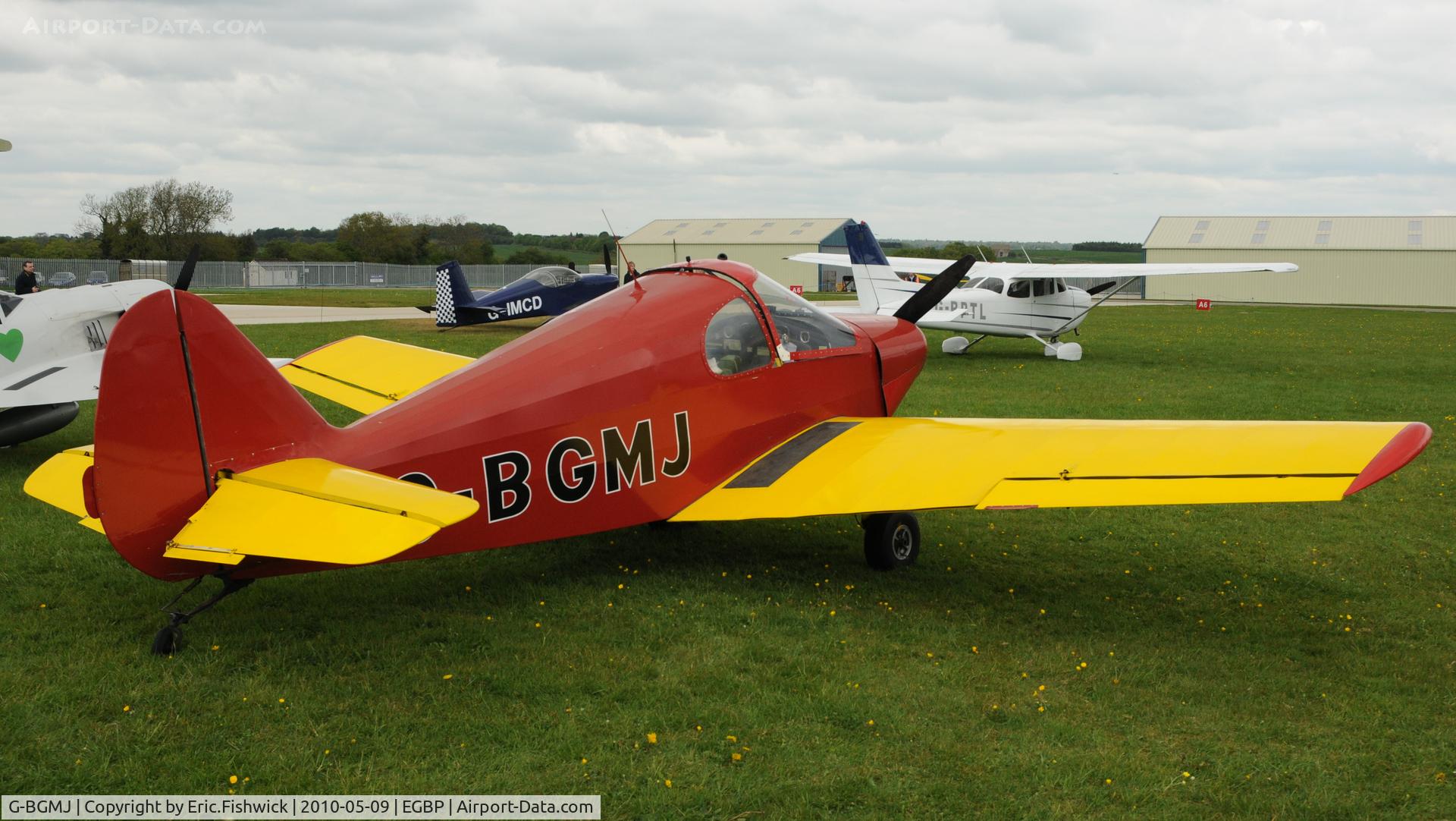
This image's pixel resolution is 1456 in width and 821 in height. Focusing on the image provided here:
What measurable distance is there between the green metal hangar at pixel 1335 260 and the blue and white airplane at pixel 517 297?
3850cm

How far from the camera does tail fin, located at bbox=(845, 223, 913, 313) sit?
21.5m

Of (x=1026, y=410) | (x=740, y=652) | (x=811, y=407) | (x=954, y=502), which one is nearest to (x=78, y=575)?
(x=740, y=652)

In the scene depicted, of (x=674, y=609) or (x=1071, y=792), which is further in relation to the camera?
(x=674, y=609)

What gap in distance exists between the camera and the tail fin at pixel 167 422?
443 cm

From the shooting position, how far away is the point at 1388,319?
37.2 m

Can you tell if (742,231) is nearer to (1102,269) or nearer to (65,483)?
(1102,269)

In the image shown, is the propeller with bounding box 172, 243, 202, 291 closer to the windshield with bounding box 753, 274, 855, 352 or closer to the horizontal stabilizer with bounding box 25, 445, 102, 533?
the horizontal stabilizer with bounding box 25, 445, 102, 533

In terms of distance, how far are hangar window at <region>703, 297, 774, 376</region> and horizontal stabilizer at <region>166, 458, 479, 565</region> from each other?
2414 mm

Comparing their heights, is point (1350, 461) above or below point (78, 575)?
above

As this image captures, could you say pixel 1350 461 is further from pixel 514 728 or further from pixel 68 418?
pixel 68 418

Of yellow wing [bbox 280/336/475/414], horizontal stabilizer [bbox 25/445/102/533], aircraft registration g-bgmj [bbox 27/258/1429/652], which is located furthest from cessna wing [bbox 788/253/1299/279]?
horizontal stabilizer [bbox 25/445/102/533]

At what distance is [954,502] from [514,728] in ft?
8.45

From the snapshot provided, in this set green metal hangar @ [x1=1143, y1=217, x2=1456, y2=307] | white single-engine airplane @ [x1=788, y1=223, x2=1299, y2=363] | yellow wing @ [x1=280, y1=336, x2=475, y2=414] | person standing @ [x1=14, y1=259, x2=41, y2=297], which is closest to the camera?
yellow wing @ [x1=280, y1=336, x2=475, y2=414]

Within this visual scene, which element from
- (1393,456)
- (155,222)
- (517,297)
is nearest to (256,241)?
(155,222)
